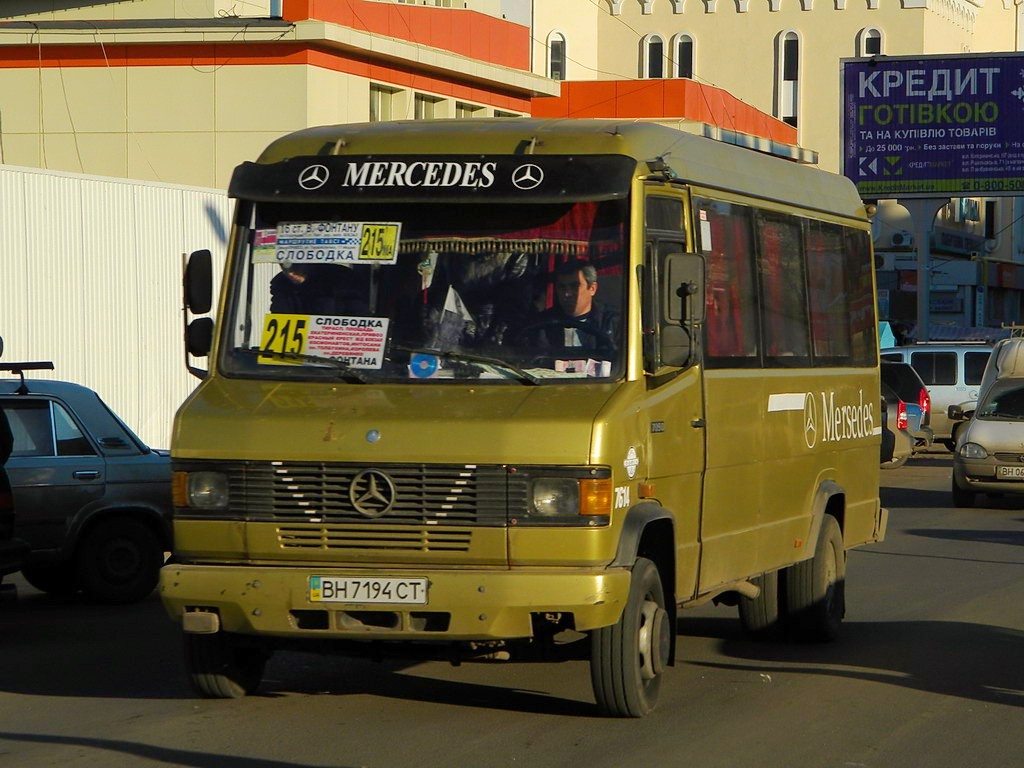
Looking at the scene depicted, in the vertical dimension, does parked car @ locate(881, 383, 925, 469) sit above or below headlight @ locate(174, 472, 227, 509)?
below

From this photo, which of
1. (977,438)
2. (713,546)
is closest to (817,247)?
(713,546)

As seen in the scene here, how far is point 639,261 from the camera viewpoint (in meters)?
7.75

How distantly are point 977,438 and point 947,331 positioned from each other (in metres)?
26.7

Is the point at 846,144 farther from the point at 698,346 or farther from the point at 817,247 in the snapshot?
the point at 698,346

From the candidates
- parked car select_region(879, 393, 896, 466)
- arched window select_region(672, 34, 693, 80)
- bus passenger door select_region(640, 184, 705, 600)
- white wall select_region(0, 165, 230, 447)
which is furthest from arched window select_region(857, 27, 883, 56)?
bus passenger door select_region(640, 184, 705, 600)

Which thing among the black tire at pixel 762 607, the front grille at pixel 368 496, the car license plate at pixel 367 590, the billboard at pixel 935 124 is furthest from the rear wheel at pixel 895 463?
the car license plate at pixel 367 590

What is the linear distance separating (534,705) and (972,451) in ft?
44.7

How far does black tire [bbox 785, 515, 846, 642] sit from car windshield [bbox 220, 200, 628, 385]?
3.10m

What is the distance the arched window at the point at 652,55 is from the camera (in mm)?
67125

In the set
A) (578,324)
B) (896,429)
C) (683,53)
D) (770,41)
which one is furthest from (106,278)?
(683,53)

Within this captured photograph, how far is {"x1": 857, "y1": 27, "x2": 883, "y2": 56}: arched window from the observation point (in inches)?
2490

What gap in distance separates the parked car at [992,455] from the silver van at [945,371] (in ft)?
32.6

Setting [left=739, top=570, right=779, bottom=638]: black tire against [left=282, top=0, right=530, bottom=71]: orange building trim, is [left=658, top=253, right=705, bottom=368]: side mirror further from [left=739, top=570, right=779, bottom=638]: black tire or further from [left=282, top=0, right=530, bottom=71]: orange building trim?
[left=282, top=0, right=530, bottom=71]: orange building trim

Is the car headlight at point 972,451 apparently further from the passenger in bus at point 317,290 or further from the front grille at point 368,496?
the front grille at point 368,496
